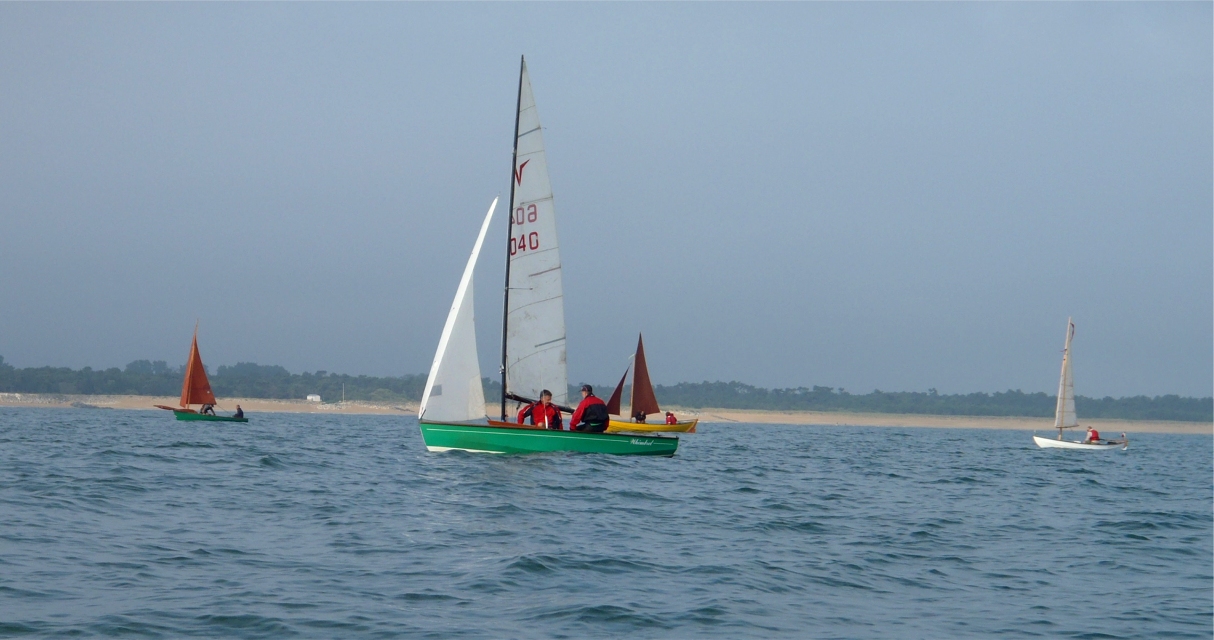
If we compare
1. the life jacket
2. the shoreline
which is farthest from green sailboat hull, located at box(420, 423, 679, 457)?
the shoreline

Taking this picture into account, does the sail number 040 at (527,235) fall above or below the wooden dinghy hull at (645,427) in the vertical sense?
above

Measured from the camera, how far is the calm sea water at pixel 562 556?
9156 millimetres

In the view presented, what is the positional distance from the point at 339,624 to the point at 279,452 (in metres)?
22.6

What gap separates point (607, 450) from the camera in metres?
26.4

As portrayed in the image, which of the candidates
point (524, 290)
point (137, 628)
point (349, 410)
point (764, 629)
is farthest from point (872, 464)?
point (349, 410)

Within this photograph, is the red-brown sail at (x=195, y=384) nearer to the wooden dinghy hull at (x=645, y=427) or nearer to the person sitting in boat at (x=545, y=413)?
the wooden dinghy hull at (x=645, y=427)

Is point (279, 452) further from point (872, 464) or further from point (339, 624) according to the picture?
point (339, 624)

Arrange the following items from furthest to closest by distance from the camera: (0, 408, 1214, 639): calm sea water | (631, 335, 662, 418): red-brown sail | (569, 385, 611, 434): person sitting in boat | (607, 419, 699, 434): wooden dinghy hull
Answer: (631, 335, 662, 418): red-brown sail
(607, 419, 699, 434): wooden dinghy hull
(569, 385, 611, 434): person sitting in boat
(0, 408, 1214, 639): calm sea water

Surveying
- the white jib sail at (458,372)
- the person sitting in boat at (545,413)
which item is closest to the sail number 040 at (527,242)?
the white jib sail at (458,372)

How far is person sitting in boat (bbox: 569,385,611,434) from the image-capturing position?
25.8m

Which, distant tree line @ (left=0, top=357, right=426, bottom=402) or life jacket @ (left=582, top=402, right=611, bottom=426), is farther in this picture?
distant tree line @ (left=0, top=357, right=426, bottom=402)

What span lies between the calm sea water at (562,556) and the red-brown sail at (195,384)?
3465 cm

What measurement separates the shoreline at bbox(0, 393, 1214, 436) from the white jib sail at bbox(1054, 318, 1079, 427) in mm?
76036

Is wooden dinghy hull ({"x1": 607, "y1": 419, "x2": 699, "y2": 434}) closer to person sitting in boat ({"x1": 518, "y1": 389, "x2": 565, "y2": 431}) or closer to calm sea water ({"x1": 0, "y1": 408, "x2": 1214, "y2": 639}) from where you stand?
person sitting in boat ({"x1": 518, "y1": 389, "x2": 565, "y2": 431})
